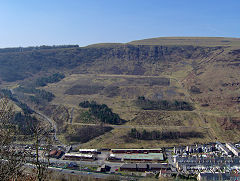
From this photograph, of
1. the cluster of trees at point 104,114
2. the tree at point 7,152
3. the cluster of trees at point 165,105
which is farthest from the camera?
the cluster of trees at point 165,105

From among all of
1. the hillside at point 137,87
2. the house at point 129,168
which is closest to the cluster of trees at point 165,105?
the hillside at point 137,87

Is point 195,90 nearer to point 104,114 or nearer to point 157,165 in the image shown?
point 104,114

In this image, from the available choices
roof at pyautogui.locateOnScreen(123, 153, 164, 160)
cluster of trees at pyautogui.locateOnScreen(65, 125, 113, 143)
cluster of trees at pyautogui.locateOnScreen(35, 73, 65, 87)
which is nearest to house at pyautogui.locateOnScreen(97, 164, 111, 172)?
roof at pyautogui.locateOnScreen(123, 153, 164, 160)

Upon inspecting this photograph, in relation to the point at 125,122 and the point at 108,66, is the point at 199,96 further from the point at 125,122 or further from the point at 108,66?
the point at 108,66

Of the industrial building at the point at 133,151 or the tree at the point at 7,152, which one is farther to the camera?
the industrial building at the point at 133,151

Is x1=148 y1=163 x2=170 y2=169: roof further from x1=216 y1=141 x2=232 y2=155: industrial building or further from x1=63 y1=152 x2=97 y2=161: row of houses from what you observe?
x1=216 y1=141 x2=232 y2=155: industrial building

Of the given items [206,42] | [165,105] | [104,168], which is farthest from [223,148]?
[206,42]

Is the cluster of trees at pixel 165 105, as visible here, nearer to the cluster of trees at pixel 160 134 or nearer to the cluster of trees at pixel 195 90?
the cluster of trees at pixel 195 90
